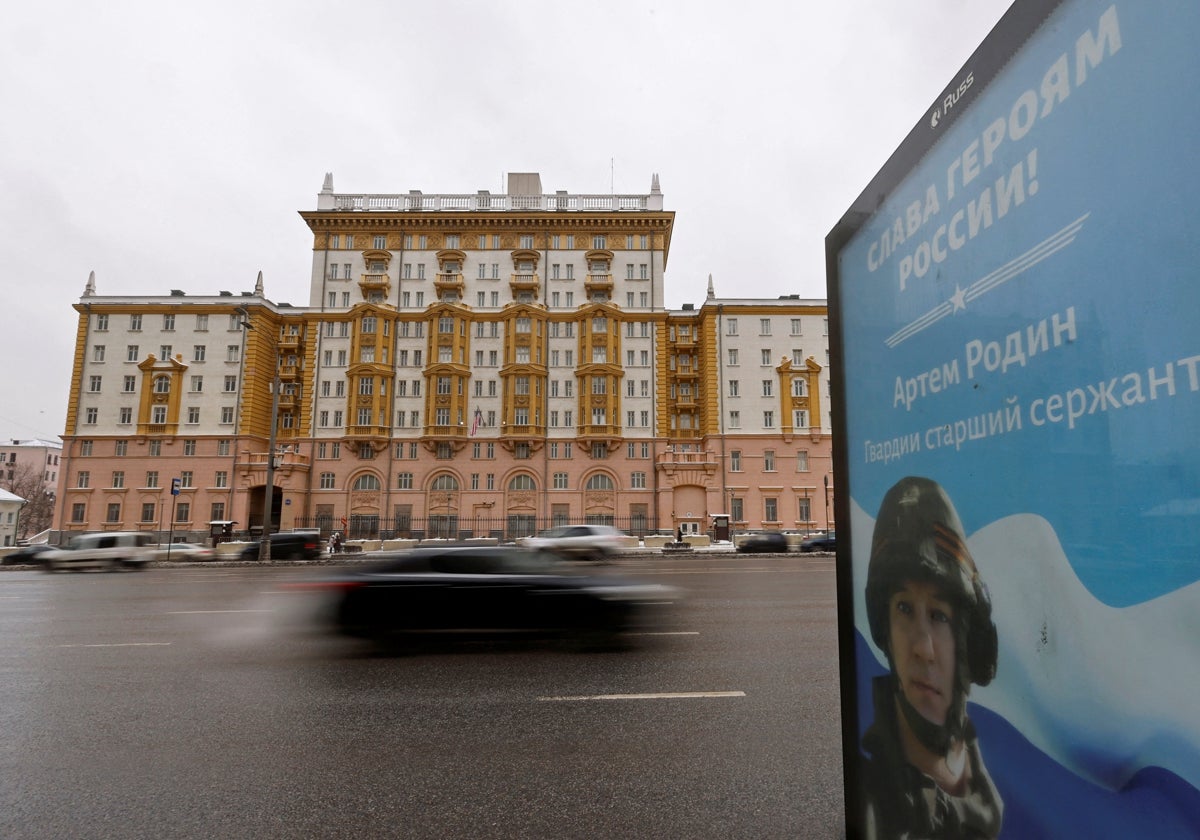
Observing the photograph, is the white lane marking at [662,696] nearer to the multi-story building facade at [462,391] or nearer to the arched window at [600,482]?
the multi-story building facade at [462,391]

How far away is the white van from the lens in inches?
1000

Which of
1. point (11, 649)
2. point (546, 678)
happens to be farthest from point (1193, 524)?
point (11, 649)

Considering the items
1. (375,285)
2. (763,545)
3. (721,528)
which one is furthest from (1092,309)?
(375,285)

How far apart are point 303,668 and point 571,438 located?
42.3 meters

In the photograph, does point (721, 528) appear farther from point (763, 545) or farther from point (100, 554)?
point (100, 554)

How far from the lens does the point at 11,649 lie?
8.24 m

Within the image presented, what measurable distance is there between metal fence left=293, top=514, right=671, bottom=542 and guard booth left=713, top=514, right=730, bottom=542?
641 cm

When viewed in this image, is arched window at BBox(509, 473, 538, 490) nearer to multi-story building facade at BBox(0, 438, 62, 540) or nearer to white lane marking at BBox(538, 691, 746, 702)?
white lane marking at BBox(538, 691, 746, 702)

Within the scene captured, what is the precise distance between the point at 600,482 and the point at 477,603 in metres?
40.8

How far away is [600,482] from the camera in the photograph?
49344 mm

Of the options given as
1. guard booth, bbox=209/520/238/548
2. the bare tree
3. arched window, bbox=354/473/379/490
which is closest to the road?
guard booth, bbox=209/520/238/548

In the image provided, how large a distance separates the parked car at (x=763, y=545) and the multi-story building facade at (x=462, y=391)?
10.1m

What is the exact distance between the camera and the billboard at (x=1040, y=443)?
4.07 ft

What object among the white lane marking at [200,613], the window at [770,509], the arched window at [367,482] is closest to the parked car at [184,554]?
the arched window at [367,482]
